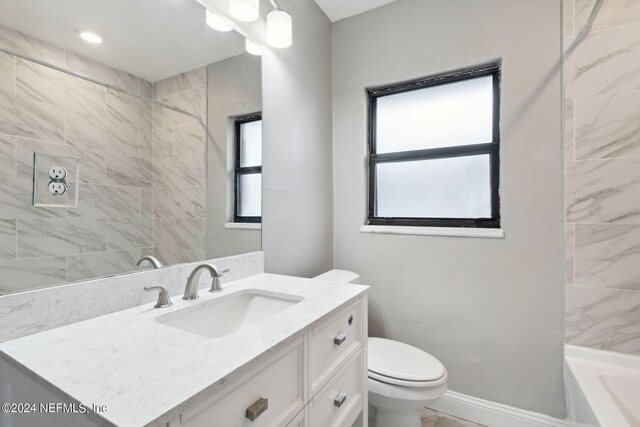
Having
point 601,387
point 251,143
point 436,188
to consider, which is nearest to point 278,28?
point 251,143

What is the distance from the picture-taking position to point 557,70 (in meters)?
1.51

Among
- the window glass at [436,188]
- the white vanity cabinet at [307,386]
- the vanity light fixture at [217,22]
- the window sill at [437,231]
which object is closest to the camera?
the white vanity cabinet at [307,386]

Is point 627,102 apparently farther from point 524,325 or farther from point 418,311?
point 418,311

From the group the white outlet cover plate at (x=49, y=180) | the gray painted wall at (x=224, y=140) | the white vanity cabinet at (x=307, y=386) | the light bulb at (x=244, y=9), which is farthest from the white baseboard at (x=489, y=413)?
the light bulb at (x=244, y=9)

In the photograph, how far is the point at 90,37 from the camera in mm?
890

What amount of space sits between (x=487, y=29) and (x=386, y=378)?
1.94 metres

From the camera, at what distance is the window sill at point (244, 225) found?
1371mm

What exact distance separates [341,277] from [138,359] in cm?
134

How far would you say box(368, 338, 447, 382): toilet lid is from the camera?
135cm

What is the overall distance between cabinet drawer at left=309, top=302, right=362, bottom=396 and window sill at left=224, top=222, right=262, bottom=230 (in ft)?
2.12

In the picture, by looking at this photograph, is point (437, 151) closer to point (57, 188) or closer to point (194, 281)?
point (194, 281)

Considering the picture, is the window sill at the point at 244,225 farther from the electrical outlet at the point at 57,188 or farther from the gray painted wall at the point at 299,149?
the electrical outlet at the point at 57,188

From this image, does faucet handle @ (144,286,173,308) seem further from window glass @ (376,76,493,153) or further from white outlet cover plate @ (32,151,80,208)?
window glass @ (376,76,493,153)

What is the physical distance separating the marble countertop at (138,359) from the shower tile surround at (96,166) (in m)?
0.18
